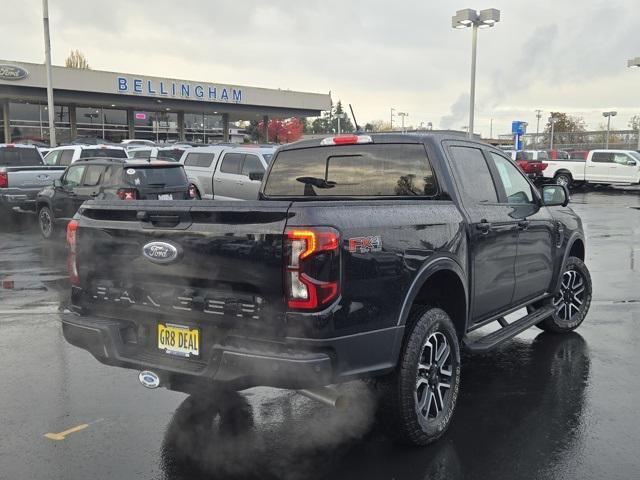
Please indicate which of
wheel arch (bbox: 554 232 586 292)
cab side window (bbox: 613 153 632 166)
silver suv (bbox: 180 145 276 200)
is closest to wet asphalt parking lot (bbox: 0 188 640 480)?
wheel arch (bbox: 554 232 586 292)

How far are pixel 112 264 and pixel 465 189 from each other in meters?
2.49

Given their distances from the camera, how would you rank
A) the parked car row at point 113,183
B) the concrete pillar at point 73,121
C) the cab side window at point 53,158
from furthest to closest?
the concrete pillar at point 73,121, the cab side window at point 53,158, the parked car row at point 113,183

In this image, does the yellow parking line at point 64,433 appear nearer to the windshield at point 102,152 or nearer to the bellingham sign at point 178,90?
the windshield at point 102,152

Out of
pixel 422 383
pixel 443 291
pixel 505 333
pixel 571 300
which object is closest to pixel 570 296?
pixel 571 300

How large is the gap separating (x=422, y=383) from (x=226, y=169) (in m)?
13.2

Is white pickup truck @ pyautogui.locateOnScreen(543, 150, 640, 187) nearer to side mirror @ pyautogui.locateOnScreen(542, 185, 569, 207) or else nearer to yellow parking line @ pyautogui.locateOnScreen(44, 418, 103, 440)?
side mirror @ pyautogui.locateOnScreen(542, 185, 569, 207)

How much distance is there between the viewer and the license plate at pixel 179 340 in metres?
3.54

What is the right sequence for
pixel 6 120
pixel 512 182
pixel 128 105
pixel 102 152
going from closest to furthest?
pixel 512 182
pixel 102 152
pixel 6 120
pixel 128 105

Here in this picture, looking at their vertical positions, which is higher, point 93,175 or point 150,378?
point 93,175

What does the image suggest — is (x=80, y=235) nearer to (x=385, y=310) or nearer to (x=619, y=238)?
(x=385, y=310)

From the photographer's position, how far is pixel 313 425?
4.23 metres

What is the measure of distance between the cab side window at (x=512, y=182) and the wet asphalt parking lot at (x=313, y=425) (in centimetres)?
142

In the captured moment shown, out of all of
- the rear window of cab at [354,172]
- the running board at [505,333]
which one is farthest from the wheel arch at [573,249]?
the rear window of cab at [354,172]

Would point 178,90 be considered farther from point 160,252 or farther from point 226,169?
point 160,252
